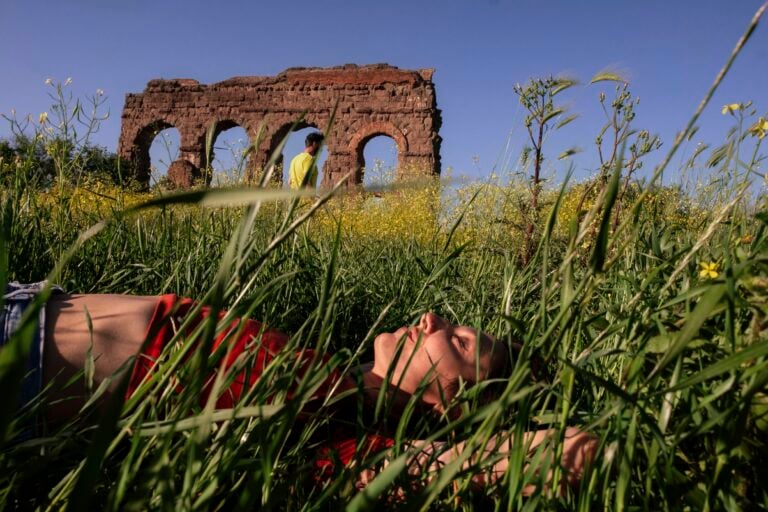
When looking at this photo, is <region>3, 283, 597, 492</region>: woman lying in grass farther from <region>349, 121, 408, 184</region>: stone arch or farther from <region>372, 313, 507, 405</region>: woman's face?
<region>349, 121, 408, 184</region>: stone arch

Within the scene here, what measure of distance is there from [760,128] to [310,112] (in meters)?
17.5

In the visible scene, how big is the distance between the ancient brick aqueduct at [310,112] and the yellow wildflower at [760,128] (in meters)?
16.0

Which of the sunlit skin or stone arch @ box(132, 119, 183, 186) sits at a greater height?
stone arch @ box(132, 119, 183, 186)

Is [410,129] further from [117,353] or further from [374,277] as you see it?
[117,353]

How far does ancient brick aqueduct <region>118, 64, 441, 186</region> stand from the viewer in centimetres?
1870

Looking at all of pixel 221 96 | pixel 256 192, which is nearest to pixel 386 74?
pixel 221 96

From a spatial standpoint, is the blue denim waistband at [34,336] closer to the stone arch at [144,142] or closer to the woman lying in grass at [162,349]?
the woman lying in grass at [162,349]

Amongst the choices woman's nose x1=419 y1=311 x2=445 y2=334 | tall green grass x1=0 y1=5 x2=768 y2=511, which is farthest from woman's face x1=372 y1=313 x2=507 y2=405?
tall green grass x1=0 y1=5 x2=768 y2=511

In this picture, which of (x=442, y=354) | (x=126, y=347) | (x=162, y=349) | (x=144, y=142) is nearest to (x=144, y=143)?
(x=144, y=142)

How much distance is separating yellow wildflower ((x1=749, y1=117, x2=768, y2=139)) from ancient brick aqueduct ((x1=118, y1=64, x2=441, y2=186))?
1602 centimetres

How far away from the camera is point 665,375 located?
1.11 m

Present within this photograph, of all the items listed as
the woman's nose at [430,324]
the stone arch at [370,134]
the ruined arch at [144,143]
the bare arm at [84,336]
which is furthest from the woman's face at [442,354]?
the ruined arch at [144,143]

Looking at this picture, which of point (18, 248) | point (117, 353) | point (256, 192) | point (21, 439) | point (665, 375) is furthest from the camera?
point (18, 248)

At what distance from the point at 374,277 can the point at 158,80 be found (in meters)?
20.4
